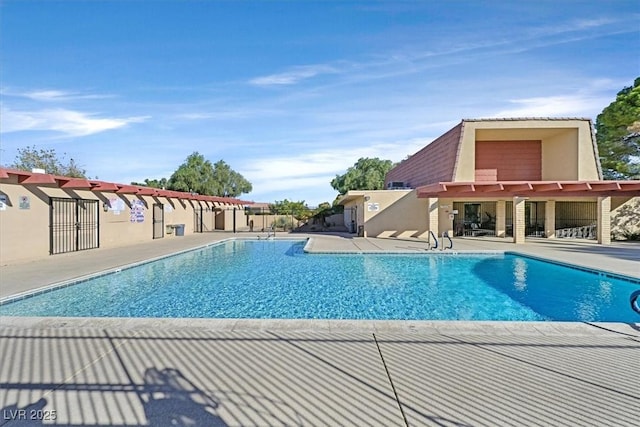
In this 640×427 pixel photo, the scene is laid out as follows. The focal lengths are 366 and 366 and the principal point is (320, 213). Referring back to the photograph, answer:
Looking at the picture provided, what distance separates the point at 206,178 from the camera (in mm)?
39281

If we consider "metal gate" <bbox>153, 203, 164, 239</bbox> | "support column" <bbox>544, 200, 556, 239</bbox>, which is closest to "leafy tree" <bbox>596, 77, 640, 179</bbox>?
"support column" <bbox>544, 200, 556, 239</bbox>

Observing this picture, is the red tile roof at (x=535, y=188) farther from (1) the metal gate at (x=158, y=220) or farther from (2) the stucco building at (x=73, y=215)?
(1) the metal gate at (x=158, y=220)

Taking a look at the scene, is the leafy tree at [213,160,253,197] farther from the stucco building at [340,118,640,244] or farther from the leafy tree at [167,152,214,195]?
the stucco building at [340,118,640,244]

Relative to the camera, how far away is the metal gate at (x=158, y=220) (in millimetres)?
20016

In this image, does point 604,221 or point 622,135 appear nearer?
point 604,221

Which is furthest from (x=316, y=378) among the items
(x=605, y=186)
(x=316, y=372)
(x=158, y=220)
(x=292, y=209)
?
(x=292, y=209)

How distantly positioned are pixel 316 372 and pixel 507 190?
16.1 metres

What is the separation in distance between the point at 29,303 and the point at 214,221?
23279mm

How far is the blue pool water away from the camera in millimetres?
6836

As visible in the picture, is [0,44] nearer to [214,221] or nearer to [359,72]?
[359,72]

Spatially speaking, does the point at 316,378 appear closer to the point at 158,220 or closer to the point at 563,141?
the point at 158,220

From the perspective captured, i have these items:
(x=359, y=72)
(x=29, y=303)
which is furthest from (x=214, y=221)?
(x=29, y=303)

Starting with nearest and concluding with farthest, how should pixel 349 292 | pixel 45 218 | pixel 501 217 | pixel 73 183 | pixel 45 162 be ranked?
pixel 349 292 < pixel 45 218 < pixel 73 183 < pixel 501 217 < pixel 45 162

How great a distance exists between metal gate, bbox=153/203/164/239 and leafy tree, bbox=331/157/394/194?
2801 centimetres
